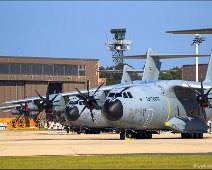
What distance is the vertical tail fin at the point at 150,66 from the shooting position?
5481 cm

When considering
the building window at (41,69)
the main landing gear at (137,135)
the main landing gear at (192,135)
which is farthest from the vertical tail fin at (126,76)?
the building window at (41,69)

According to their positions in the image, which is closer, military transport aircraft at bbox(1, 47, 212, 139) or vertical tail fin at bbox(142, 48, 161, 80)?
military transport aircraft at bbox(1, 47, 212, 139)

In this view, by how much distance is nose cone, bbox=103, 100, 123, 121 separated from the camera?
149 feet

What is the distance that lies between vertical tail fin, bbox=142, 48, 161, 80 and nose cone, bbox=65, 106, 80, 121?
899 cm

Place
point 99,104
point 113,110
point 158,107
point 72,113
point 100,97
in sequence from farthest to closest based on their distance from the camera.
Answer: point 72,113, point 100,97, point 99,104, point 158,107, point 113,110

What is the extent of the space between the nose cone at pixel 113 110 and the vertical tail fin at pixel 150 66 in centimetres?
984

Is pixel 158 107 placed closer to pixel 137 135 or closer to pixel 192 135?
pixel 137 135

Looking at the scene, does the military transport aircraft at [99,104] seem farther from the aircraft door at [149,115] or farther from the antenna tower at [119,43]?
the antenna tower at [119,43]

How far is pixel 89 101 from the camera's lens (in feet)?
169

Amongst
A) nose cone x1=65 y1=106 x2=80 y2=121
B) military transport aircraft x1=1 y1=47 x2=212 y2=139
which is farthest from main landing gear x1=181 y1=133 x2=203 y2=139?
nose cone x1=65 y1=106 x2=80 y2=121

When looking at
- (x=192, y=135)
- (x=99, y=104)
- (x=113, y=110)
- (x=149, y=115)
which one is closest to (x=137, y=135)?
(x=149, y=115)

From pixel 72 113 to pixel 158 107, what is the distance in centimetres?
1504

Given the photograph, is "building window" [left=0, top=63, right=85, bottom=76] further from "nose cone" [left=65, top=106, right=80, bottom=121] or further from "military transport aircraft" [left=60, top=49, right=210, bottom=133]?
"nose cone" [left=65, top=106, right=80, bottom=121]

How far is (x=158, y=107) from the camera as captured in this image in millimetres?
47656
